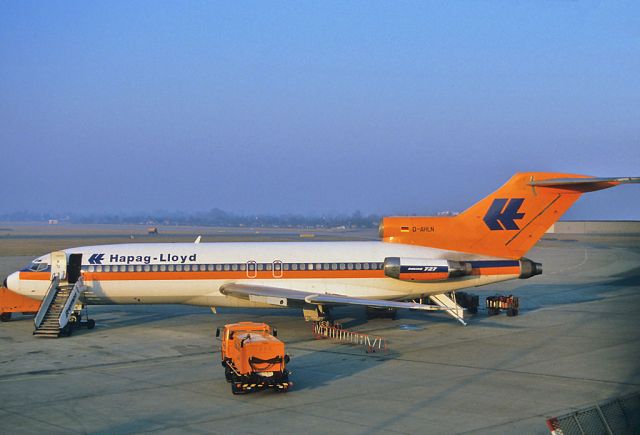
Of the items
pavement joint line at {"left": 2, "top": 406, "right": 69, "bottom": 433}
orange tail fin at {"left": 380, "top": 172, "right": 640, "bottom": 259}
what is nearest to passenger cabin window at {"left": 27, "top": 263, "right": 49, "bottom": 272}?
pavement joint line at {"left": 2, "top": 406, "right": 69, "bottom": 433}

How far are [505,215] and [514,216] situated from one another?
34cm

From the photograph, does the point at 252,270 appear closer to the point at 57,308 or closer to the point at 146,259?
the point at 146,259

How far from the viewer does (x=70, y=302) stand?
27.1m

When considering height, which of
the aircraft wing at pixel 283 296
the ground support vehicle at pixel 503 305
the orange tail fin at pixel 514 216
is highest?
the orange tail fin at pixel 514 216

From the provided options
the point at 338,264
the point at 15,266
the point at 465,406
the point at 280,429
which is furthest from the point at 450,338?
the point at 15,266

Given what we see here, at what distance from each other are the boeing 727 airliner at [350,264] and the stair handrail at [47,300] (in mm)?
285

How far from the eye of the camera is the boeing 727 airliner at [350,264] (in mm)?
27156

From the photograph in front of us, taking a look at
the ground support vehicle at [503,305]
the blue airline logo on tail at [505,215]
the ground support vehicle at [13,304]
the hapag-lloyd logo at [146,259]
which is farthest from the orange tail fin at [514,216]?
the ground support vehicle at [13,304]

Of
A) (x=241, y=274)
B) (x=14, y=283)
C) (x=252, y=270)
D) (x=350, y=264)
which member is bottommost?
(x=14, y=283)

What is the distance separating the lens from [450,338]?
25250mm

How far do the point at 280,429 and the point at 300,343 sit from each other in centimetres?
1009

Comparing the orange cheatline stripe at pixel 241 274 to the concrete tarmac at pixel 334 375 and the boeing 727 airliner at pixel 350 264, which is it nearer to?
the boeing 727 airliner at pixel 350 264

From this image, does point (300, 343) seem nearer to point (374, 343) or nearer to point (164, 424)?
point (374, 343)

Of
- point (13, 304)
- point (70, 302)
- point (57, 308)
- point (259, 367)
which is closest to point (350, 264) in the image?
point (70, 302)
